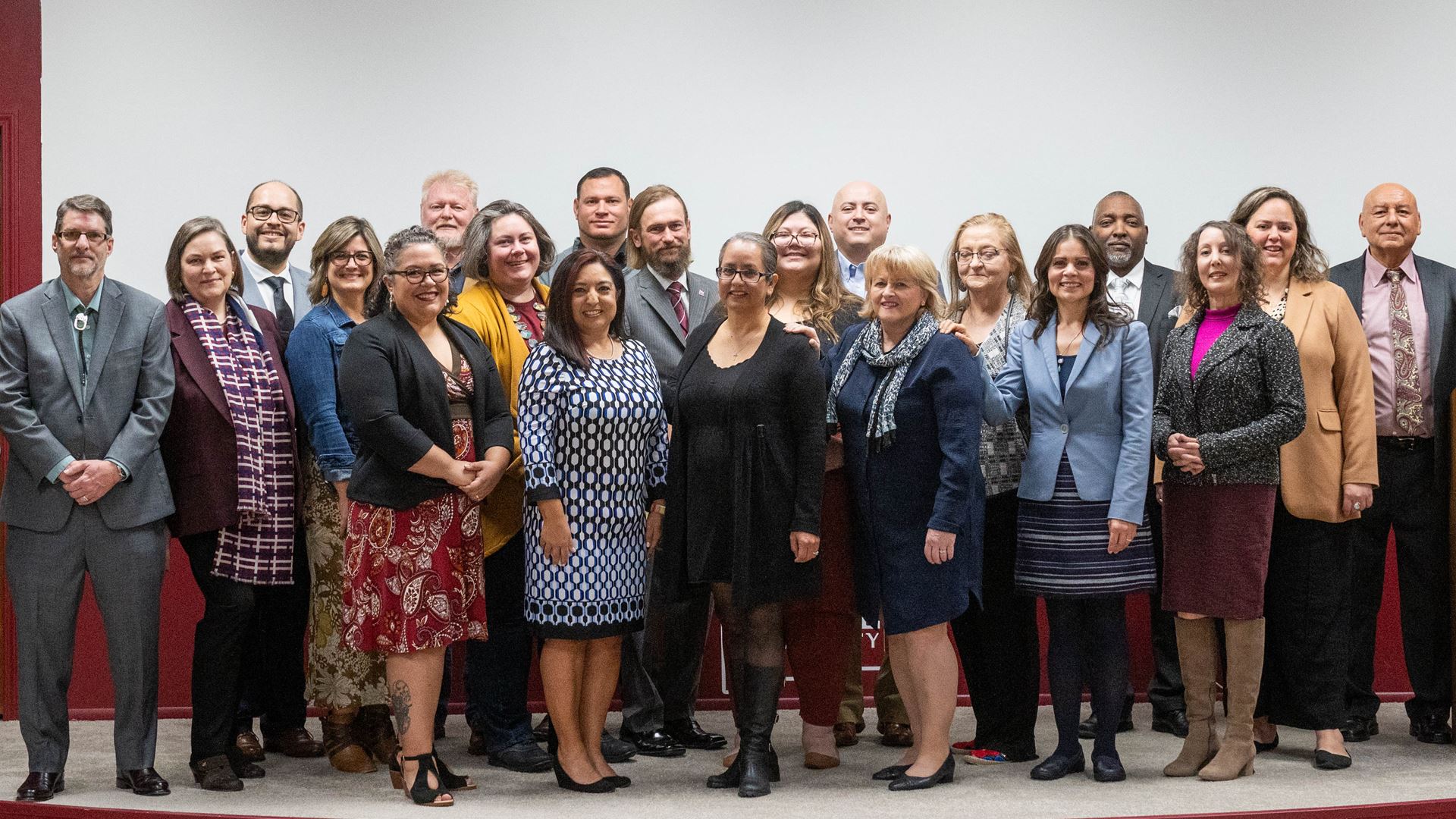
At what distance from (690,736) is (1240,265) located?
2.23 m

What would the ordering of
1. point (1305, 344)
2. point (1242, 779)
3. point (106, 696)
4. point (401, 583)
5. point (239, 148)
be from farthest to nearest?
point (239, 148) < point (106, 696) < point (1305, 344) < point (1242, 779) < point (401, 583)

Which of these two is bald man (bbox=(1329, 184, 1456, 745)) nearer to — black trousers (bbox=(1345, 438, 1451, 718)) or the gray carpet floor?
black trousers (bbox=(1345, 438, 1451, 718))

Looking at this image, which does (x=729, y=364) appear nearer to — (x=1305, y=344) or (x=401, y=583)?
(x=401, y=583)

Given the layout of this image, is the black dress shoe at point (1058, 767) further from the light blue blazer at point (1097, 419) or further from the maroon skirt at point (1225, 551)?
the light blue blazer at point (1097, 419)

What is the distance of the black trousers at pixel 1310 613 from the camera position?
13.1 ft

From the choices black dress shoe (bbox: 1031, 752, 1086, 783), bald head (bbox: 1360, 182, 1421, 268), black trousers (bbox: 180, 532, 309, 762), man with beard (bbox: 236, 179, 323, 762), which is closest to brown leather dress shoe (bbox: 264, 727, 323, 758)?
man with beard (bbox: 236, 179, 323, 762)

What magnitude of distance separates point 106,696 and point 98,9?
2654mm

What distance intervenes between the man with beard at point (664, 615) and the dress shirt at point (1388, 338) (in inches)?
90.2

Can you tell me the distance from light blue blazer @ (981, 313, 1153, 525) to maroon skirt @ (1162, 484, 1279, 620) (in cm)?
22

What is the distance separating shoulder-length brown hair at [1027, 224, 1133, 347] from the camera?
3.83 metres

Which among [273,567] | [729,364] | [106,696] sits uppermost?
[729,364]

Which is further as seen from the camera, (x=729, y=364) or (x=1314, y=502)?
(x=1314, y=502)

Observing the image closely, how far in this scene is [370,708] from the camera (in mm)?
4152

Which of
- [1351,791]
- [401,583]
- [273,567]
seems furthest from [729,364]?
[1351,791]
